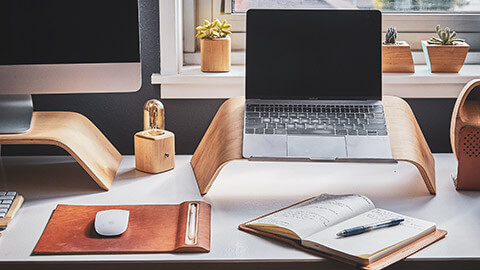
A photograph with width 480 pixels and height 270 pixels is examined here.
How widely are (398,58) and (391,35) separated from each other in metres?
0.06

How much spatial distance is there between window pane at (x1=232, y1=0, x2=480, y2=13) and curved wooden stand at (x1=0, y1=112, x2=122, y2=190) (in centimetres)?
57

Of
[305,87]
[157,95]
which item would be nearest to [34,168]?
[157,95]

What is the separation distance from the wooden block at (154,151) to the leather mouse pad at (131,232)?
223 mm

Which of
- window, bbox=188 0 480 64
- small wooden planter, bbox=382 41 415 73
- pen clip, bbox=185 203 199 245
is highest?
window, bbox=188 0 480 64

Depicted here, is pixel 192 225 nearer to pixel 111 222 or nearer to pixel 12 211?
pixel 111 222

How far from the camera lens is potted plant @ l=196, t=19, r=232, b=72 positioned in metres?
1.58

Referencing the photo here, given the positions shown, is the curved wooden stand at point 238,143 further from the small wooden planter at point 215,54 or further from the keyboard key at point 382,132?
the small wooden planter at point 215,54

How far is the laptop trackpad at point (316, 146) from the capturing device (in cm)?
124

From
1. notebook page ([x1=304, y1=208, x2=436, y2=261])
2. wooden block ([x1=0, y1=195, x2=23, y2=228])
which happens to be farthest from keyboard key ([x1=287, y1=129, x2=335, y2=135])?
wooden block ([x1=0, y1=195, x2=23, y2=228])

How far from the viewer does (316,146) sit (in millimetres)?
1251

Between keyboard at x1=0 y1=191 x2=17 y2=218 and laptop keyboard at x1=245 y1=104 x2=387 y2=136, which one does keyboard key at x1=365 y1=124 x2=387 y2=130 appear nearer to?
laptop keyboard at x1=245 y1=104 x2=387 y2=136

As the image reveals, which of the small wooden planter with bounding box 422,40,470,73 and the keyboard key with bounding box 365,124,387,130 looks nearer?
the keyboard key with bounding box 365,124,387,130

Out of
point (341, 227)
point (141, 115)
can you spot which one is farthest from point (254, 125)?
point (141, 115)

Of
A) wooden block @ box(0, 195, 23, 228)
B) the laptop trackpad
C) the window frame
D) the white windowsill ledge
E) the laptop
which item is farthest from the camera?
the window frame
